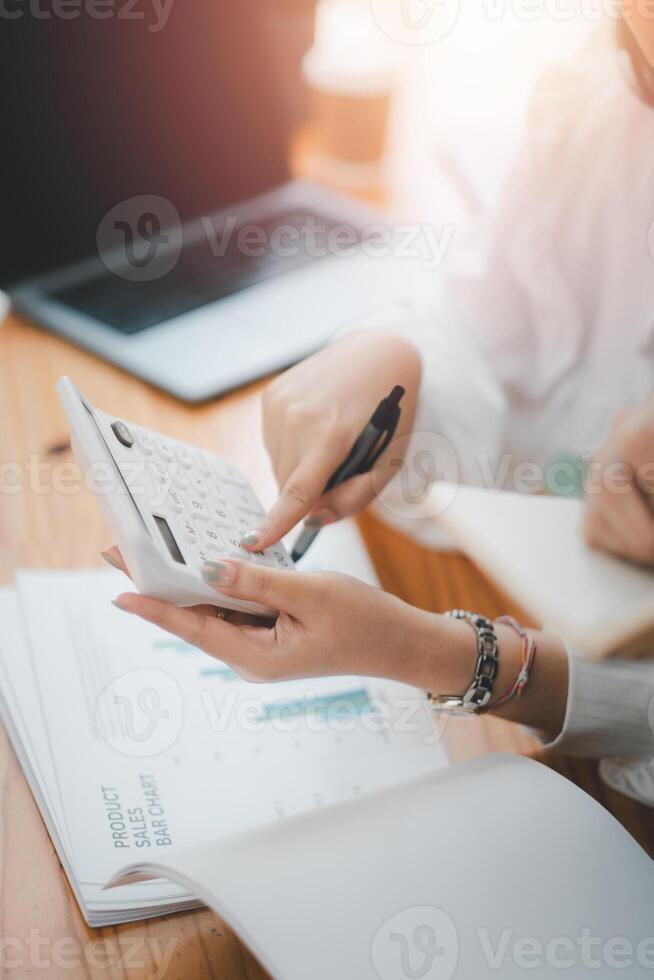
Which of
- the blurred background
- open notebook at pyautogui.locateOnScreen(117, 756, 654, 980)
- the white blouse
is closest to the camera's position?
open notebook at pyautogui.locateOnScreen(117, 756, 654, 980)

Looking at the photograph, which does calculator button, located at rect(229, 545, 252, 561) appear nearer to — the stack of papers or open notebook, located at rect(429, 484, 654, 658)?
the stack of papers

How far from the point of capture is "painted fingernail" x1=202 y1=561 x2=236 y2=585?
0.40 meters

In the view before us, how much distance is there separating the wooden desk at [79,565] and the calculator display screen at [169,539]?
165 mm

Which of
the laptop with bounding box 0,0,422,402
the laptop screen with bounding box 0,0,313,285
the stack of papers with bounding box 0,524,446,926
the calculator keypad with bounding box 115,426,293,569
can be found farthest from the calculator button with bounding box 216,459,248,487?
the laptop screen with bounding box 0,0,313,285

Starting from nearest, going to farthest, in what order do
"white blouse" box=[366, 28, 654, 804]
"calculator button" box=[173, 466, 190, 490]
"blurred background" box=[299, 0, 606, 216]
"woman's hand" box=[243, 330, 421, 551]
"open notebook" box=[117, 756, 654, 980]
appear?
1. "open notebook" box=[117, 756, 654, 980]
2. "calculator button" box=[173, 466, 190, 490]
3. "woman's hand" box=[243, 330, 421, 551]
4. "white blouse" box=[366, 28, 654, 804]
5. "blurred background" box=[299, 0, 606, 216]

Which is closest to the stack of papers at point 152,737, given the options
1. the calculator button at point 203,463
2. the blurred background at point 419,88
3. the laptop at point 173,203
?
the calculator button at point 203,463

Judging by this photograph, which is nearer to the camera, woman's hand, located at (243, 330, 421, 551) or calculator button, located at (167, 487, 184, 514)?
calculator button, located at (167, 487, 184, 514)

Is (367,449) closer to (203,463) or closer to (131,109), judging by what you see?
(203,463)

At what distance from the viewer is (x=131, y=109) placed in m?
0.84

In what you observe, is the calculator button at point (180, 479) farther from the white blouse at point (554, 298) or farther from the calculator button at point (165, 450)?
the white blouse at point (554, 298)

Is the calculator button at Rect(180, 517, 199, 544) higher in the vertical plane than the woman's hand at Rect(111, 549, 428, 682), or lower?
higher

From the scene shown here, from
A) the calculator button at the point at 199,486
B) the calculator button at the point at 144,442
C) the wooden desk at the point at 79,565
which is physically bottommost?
the wooden desk at the point at 79,565

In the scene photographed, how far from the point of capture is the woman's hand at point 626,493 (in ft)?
1.75

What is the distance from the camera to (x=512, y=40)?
116 cm
